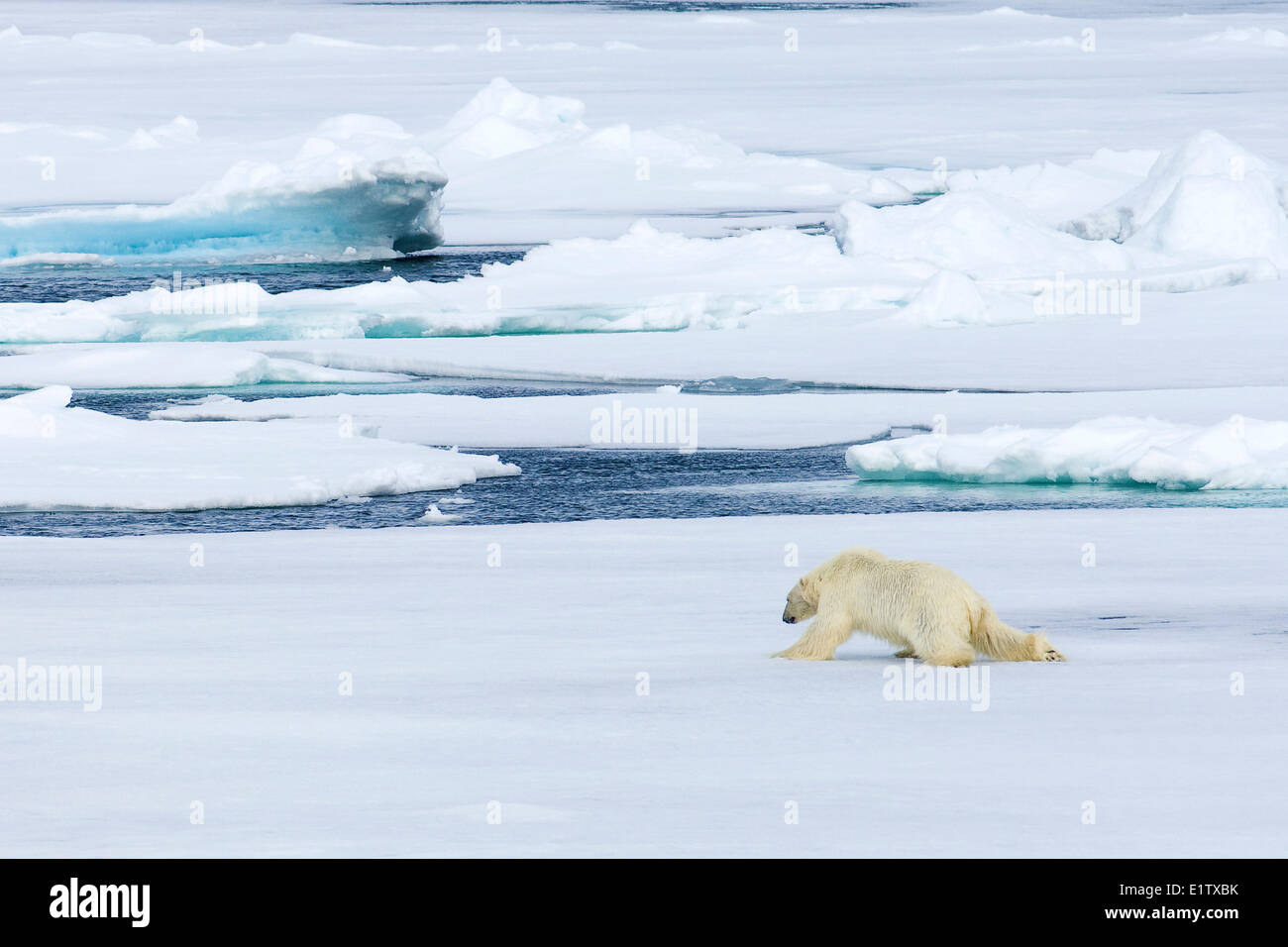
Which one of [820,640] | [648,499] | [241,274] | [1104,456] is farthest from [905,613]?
[241,274]

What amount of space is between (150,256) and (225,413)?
421 inches

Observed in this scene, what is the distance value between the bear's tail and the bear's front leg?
35cm

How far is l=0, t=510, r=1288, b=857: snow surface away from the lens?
348cm

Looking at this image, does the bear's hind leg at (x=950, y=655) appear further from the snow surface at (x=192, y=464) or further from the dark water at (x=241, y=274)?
the dark water at (x=241, y=274)

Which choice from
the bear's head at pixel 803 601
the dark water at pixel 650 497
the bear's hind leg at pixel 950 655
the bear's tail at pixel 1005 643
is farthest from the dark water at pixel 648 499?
the bear's hind leg at pixel 950 655

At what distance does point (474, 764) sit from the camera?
398 centimetres

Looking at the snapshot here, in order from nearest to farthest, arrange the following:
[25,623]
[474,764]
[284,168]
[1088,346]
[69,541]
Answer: [474,764] < [25,623] < [69,541] < [1088,346] < [284,168]

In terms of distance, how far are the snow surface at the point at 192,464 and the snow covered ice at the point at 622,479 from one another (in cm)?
3

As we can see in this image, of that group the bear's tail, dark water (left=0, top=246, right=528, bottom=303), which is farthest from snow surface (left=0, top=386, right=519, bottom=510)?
dark water (left=0, top=246, right=528, bottom=303)

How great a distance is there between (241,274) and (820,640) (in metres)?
16.9

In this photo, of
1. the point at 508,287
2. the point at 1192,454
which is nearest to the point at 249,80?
the point at 508,287

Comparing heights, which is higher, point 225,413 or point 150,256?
point 150,256
